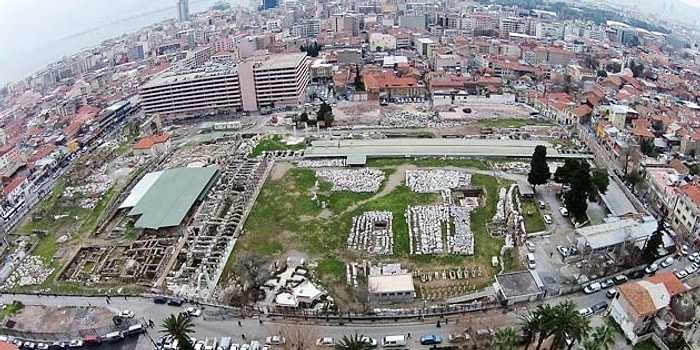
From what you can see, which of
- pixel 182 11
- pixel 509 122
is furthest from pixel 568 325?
pixel 182 11

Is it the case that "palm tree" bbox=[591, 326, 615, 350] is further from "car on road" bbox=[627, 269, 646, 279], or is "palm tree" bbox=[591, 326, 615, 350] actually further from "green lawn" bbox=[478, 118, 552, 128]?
"green lawn" bbox=[478, 118, 552, 128]

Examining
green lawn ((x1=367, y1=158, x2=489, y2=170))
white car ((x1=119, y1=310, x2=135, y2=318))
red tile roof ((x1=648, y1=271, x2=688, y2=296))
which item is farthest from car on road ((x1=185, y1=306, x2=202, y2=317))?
red tile roof ((x1=648, y1=271, x2=688, y2=296))

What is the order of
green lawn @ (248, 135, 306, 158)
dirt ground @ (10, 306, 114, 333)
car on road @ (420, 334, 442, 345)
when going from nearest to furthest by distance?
car on road @ (420, 334, 442, 345) < dirt ground @ (10, 306, 114, 333) < green lawn @ (248, 135, 306, 158)

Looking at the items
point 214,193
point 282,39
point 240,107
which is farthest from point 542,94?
point 282,39

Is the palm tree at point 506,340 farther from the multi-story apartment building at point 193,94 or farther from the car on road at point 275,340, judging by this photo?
the multi-story apartment building at point 193,94

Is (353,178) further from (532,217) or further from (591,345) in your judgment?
(591,345)

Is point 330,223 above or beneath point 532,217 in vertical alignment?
beneath
